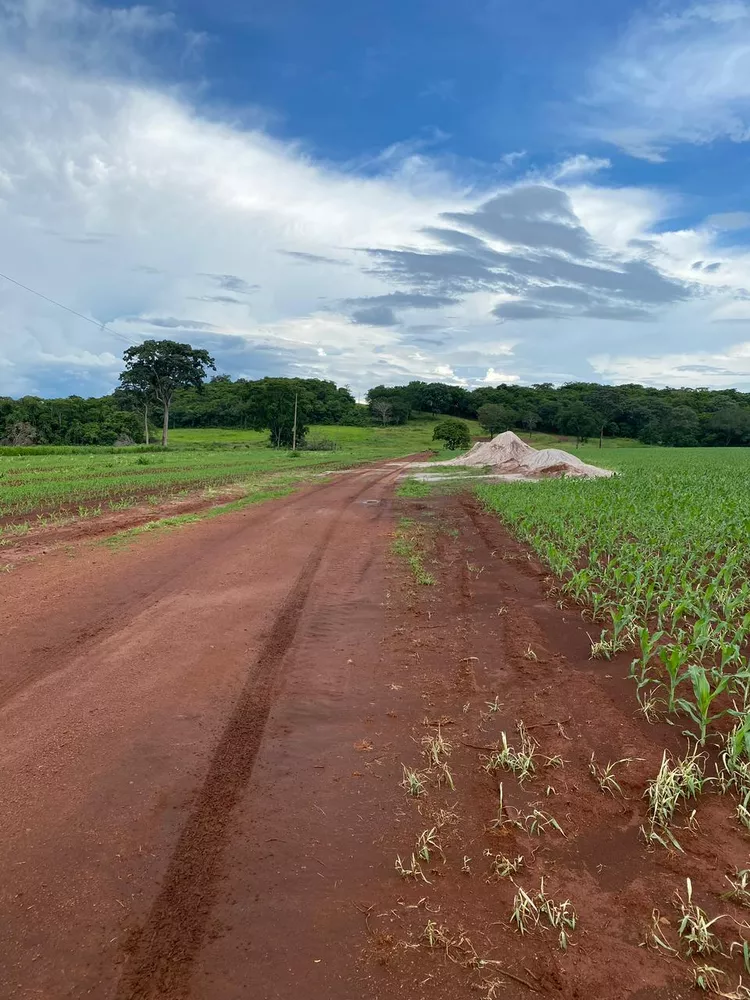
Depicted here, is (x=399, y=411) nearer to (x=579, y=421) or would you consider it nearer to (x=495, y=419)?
(x=495, y=419)

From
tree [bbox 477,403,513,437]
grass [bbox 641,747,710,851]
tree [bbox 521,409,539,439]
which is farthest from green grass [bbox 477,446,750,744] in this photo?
tree [bbox 521,409,539,439]

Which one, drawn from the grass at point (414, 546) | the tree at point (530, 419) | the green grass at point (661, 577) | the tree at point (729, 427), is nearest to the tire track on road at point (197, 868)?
the green grass at point (661, 577)

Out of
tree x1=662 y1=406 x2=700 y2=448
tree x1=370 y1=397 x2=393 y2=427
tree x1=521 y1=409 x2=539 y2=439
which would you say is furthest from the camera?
tree x1=370 y1=397 x2=393 y2=427

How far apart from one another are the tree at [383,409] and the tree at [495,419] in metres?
15.0

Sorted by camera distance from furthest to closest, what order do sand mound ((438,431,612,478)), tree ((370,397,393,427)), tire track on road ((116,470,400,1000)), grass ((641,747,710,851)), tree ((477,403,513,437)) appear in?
tree ((370,397,393,427)) → tree ((477,403,513,437)) → sand mound ((438,431,612,478)) → grass ((641,747,710,851)) → tire track on road ((116,470,400,1000))

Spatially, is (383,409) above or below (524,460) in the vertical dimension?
above

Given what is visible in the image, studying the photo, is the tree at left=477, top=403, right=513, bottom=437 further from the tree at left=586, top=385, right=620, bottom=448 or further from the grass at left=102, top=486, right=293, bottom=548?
the grass at left=102, top=486, right=293, bottom=548

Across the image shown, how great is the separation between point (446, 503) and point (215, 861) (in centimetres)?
1338

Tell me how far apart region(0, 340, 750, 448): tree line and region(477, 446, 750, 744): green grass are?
42664 mm

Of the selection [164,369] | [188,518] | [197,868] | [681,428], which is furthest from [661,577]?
[681,428]

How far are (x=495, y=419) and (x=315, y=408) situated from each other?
2642 centimetres

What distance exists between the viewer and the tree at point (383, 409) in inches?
3535

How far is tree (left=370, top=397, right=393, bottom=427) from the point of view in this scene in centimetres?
8979

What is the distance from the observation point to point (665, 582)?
21.5ft
